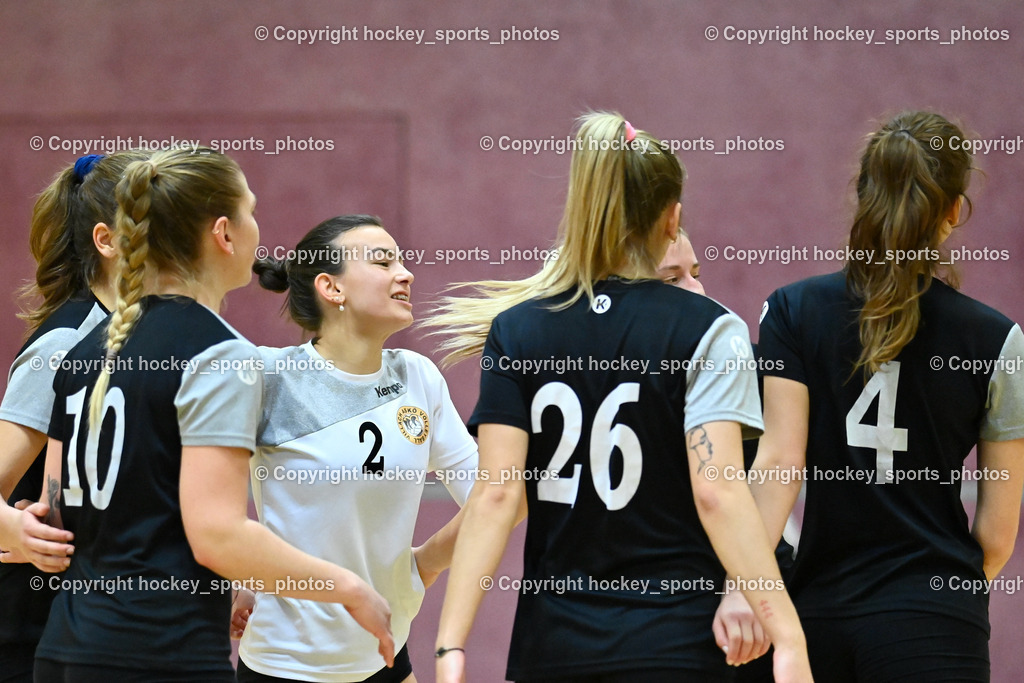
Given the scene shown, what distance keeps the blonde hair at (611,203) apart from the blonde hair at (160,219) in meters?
0.58

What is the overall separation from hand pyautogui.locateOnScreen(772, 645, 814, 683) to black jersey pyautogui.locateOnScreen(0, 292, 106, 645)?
4.60 feet

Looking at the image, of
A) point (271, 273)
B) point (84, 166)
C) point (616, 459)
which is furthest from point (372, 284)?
point (616, 459)

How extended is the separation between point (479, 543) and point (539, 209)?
9.75 feet

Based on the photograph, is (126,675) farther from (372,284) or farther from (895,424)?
(895,424)

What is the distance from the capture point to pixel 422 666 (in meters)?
4.25

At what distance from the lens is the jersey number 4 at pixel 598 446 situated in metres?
1.66

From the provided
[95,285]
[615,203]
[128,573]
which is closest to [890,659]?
[615,203]

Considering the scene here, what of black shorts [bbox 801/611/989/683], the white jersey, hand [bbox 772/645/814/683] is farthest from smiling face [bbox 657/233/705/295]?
hand [bbox 772/645/814/683]

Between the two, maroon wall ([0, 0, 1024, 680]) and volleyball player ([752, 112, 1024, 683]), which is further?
maroon wall ([0, 0, 1024, 680])

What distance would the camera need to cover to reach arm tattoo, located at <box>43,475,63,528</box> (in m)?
1.84

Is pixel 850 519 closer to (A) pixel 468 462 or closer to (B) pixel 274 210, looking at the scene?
(A) pixel 468 462

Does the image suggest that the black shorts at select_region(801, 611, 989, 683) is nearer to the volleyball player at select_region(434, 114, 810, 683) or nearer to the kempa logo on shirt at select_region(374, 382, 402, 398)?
the volleyball player at select_region(434, 114, 810, 683)

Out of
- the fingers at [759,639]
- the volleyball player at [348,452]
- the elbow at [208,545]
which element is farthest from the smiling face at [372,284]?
the fingers at [759,639]

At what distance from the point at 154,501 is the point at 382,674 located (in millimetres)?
810
